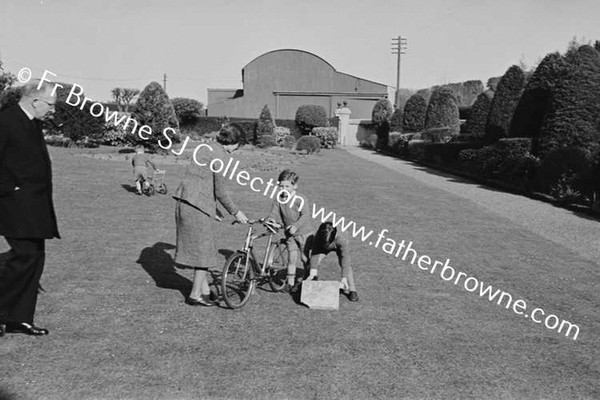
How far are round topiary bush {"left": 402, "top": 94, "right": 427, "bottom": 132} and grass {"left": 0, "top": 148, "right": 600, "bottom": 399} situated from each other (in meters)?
32.1

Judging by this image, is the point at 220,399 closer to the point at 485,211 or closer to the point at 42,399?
the point at 42,399

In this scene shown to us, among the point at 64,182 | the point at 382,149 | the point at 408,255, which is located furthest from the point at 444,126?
the point at 408,255

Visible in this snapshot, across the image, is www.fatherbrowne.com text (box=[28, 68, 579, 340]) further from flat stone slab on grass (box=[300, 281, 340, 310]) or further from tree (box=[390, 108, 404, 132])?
tree (box=[390, 108, 404, 132])

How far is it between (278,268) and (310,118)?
4285 centimetres

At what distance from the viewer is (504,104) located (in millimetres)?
21641

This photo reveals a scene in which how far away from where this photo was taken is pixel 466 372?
4.19 meters

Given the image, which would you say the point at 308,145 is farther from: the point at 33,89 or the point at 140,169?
the point at 33,89

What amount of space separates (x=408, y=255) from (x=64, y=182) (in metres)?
9.86

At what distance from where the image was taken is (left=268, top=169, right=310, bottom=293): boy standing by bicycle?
5.62 metres

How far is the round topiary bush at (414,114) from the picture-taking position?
4006 cm

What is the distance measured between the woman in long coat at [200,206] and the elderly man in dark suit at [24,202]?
109 cm

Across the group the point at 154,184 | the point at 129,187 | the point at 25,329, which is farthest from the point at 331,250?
the point at 129,187

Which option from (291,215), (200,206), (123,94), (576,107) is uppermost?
(123,94)

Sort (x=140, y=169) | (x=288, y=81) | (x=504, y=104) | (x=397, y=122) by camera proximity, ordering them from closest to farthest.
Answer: (x=140, y=169), (x=504, y=104), (x=397, y=122), (x=288, y=81)
